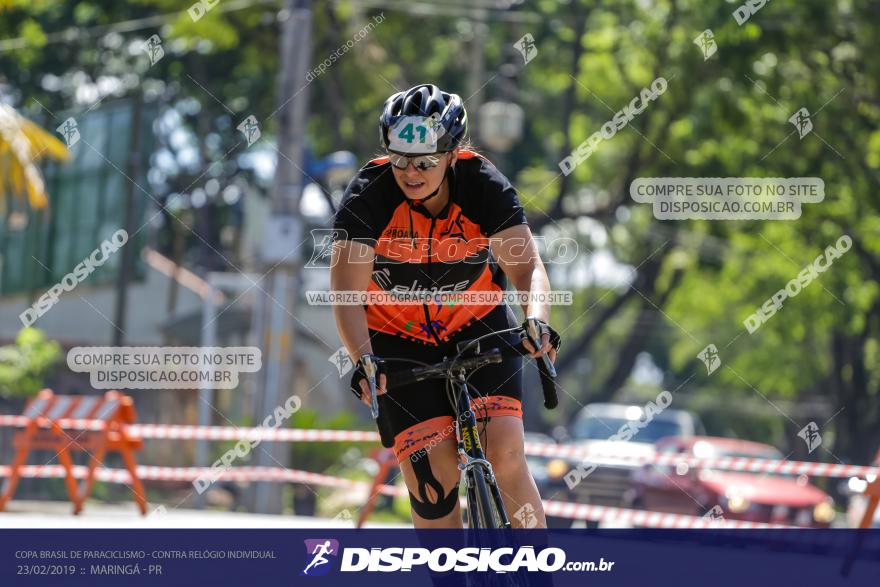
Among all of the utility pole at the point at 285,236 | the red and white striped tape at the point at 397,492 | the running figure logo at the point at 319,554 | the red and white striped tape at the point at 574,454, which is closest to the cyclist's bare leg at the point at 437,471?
the running figure logo at the point at 319,554

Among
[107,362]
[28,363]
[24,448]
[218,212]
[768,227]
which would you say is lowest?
[24,448]

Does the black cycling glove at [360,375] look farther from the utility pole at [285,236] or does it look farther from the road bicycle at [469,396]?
the utility pole at [285,236]

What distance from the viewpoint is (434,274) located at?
16.8 feet

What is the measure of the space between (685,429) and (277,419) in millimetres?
7712

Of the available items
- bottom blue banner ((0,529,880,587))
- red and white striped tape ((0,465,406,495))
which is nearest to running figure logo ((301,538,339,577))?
bottom blue banner ((0,529,880,587))

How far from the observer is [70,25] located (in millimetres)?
26547

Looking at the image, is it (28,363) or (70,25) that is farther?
(70,25)

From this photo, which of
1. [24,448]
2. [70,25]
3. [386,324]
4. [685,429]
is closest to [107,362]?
[24,448]

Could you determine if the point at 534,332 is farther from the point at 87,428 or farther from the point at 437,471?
the point at 87,428

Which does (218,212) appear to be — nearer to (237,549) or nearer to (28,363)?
(28,363)

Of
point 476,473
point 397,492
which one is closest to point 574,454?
point 397,492

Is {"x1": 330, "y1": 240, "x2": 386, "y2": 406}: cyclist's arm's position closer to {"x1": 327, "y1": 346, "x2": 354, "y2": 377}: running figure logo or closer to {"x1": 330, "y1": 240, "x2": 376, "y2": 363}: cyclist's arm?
{"x1": 330, "y1": 240, "x2": 376, "y2": 363}: cyclist's arm

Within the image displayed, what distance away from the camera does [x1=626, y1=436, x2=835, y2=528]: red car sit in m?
14.2

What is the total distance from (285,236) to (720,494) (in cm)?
539
